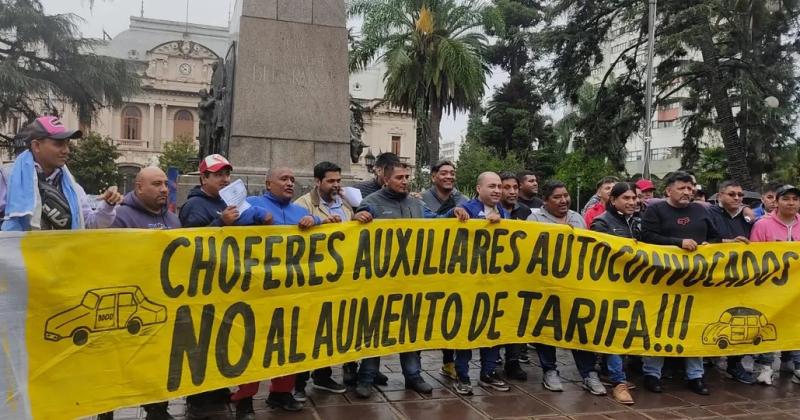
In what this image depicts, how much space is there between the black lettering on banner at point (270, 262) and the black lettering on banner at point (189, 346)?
43cm

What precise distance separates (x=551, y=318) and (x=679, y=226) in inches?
53.5

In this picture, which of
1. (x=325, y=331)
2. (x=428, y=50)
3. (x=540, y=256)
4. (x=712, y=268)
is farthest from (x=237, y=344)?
(x=428, y=50)

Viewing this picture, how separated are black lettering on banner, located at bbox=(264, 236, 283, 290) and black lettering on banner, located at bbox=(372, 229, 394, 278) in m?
0.72

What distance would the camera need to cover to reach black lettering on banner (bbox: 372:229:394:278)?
4848mm

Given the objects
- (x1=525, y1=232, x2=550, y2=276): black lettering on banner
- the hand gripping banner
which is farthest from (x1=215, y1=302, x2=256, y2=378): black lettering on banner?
(x1=525, y1=232, x2=550, y2=276): black lettering on banner

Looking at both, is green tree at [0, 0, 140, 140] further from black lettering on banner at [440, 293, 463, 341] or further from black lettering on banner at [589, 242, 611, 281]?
black lettering on banner at [589, 242, 611, 281]

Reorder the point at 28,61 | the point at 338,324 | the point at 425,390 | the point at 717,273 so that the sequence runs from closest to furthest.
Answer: the point at 338,324 → the point at 425,390 → the point at 717,273 → the point at 28,61

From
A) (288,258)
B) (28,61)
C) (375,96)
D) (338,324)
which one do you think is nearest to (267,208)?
(288,258)

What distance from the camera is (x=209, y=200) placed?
15.3 ft

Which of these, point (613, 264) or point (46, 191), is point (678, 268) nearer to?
point (613, 264)

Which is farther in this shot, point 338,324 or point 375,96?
point 375,96

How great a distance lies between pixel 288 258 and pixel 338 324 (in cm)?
58

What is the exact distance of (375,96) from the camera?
78.8m

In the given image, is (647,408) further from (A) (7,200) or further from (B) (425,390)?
(A) (7,200)
